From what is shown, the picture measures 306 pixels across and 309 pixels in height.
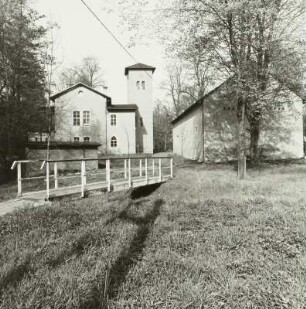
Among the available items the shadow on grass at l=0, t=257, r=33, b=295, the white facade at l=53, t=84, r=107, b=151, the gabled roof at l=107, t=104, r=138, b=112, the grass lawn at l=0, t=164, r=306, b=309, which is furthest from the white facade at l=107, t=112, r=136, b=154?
the shadow on grass at l=0, t=257, r=33, b=295

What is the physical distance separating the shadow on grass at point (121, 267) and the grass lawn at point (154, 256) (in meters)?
0.01

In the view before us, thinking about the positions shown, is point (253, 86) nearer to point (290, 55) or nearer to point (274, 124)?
point (290, 55)

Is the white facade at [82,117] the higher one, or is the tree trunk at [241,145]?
the white facade at [82,117]

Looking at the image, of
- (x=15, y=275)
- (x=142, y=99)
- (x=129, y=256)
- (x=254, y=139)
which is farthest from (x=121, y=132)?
(x=15, y=275)

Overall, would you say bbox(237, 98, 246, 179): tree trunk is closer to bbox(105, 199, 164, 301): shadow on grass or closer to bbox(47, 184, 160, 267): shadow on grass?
bbox(47, 184, 160, 267): shadow on grass

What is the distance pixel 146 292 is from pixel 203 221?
146 inches

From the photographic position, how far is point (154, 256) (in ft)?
16.0

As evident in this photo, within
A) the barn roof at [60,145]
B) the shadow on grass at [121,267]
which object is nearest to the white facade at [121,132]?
the barn roof at [60,145]

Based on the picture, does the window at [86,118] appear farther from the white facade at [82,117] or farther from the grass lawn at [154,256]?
the grass lawn at [154,256]

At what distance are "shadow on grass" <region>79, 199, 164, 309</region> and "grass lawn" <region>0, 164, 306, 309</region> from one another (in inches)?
0.6

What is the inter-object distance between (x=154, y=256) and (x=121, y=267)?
665mm

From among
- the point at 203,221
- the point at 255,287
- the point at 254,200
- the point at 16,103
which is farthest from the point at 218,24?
the point at 16,103

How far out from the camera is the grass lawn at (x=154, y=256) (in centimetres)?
357

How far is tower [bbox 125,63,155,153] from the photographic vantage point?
138 ft
